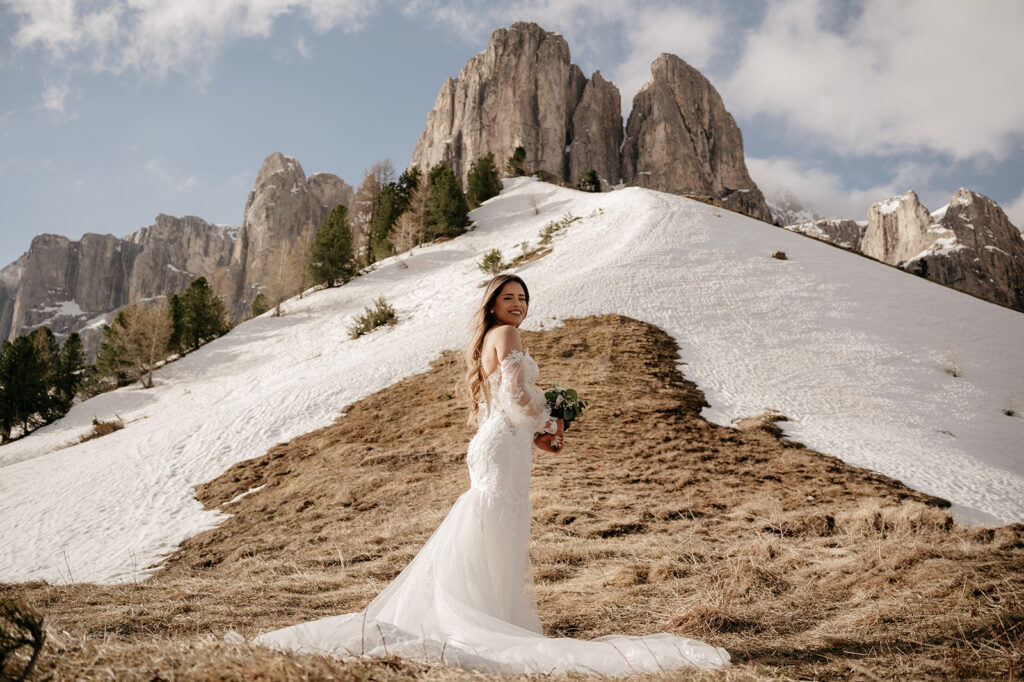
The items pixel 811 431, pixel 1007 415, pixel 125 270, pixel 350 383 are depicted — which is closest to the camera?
pixel 811 431

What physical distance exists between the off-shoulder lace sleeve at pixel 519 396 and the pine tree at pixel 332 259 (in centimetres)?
3913

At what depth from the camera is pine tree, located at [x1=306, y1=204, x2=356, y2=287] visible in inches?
1582

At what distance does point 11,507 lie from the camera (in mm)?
13016

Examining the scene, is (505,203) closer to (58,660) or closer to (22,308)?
(58,660)

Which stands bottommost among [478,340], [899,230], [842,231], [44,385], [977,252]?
[478,340]

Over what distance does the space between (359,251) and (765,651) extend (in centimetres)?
6205

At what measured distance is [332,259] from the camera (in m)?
40.2

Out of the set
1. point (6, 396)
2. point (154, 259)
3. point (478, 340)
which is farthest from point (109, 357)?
point (154, 259)

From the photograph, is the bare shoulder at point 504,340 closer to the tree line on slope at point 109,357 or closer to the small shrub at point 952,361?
the small shrub at point 952,361

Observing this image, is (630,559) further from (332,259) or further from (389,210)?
(389,210)

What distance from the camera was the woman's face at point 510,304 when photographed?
4195 millimetres

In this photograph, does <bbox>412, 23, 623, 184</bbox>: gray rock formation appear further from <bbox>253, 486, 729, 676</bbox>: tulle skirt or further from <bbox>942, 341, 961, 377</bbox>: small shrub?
<bbox>253, 486, 729, 676</bbox>: tulle skirt

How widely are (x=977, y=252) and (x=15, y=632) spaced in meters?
159

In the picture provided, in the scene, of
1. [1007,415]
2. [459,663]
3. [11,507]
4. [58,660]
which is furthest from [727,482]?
[11,507]
